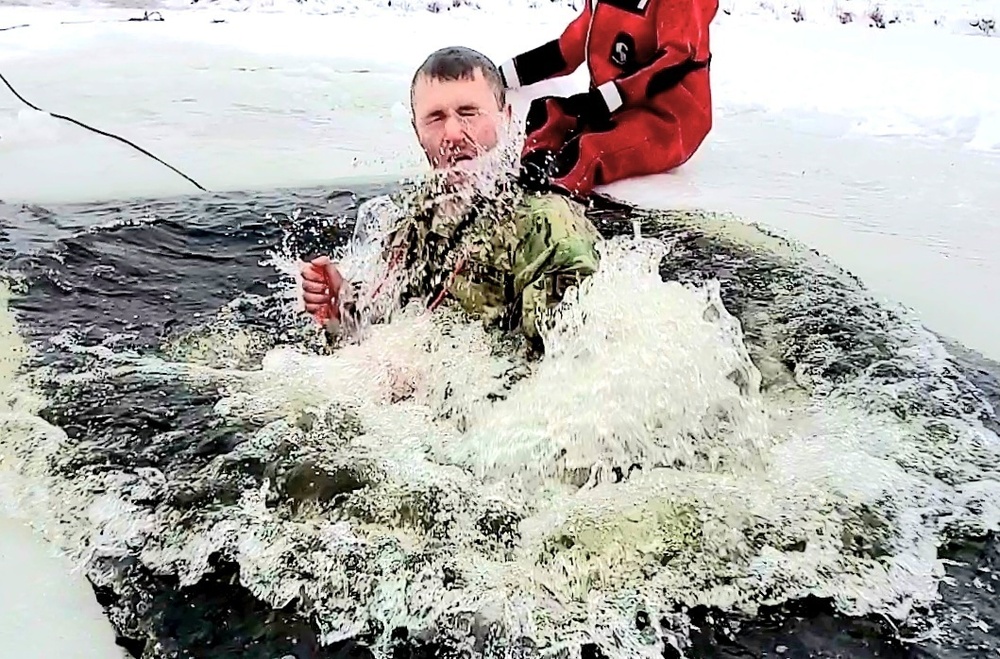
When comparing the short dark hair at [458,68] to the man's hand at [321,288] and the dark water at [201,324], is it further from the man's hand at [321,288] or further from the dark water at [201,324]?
the dark water at [201,324]

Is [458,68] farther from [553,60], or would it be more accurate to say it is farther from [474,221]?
[553,60]

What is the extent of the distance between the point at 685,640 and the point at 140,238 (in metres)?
2.52

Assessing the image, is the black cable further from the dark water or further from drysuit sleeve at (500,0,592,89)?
drysuit sleeve at (500,0,592,89)

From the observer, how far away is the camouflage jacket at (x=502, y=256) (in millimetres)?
2229

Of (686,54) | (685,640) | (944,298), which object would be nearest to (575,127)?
(686,54)

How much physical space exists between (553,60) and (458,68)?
236 cm

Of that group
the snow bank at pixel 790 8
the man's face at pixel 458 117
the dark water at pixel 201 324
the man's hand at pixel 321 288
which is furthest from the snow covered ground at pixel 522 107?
the snow bank at pixel 790 8

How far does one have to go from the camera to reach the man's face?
2369mm

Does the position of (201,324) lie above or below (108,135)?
below

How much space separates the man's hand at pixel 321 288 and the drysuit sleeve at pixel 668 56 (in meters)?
1.87

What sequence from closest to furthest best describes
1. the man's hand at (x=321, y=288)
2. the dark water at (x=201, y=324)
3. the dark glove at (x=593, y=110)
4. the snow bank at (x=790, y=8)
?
1. the dark water at (x=201, y=324)
2. the man's hand at (x=321, y=288)
3. the dark glove at (x=593, y=110)
4. the snow bank at (x=790, y=8)

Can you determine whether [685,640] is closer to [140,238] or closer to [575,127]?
[140,238]

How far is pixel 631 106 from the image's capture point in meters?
4.12

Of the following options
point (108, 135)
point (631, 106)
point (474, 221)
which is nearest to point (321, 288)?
point (474, 221)
